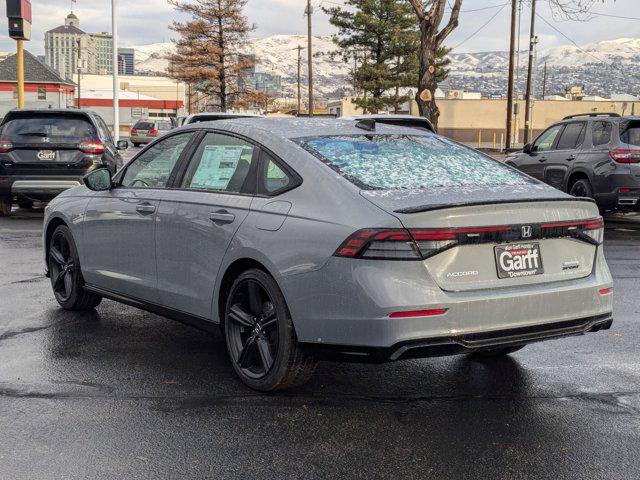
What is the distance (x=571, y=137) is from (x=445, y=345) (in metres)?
11.5

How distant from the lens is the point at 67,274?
282 inches

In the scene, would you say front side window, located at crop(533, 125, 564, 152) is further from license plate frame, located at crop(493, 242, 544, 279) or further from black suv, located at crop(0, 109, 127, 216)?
license plate frame, located at crop(493, 242, 544, 279)

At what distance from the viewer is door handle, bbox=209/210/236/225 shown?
16.5 feet

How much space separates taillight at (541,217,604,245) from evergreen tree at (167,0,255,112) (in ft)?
207

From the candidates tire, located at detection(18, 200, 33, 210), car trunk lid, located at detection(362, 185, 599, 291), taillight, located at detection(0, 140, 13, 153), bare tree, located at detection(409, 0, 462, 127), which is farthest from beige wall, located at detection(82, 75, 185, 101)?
car trunk lid, located at detection(362, 185, 599, 291)

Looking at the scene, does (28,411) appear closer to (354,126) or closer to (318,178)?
(318,178)

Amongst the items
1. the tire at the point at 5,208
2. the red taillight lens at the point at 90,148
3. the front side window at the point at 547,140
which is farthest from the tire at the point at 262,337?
the front side window at the point at 547,140

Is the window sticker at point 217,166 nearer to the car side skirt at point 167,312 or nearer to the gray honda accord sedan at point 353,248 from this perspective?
the gray honda accord sedan at point 353,248

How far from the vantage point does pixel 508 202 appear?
4438 mm

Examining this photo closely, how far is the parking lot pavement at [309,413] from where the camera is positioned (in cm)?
383

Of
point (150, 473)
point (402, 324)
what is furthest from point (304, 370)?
point (150, 473)

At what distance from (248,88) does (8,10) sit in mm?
46864

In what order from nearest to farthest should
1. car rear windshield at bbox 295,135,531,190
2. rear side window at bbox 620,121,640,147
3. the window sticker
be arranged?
car rear windshield at bbox 295,135,531,190 < the window sticker < rear side window at bbox 620,121,640,147

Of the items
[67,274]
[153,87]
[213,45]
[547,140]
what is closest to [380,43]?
[213,45]
